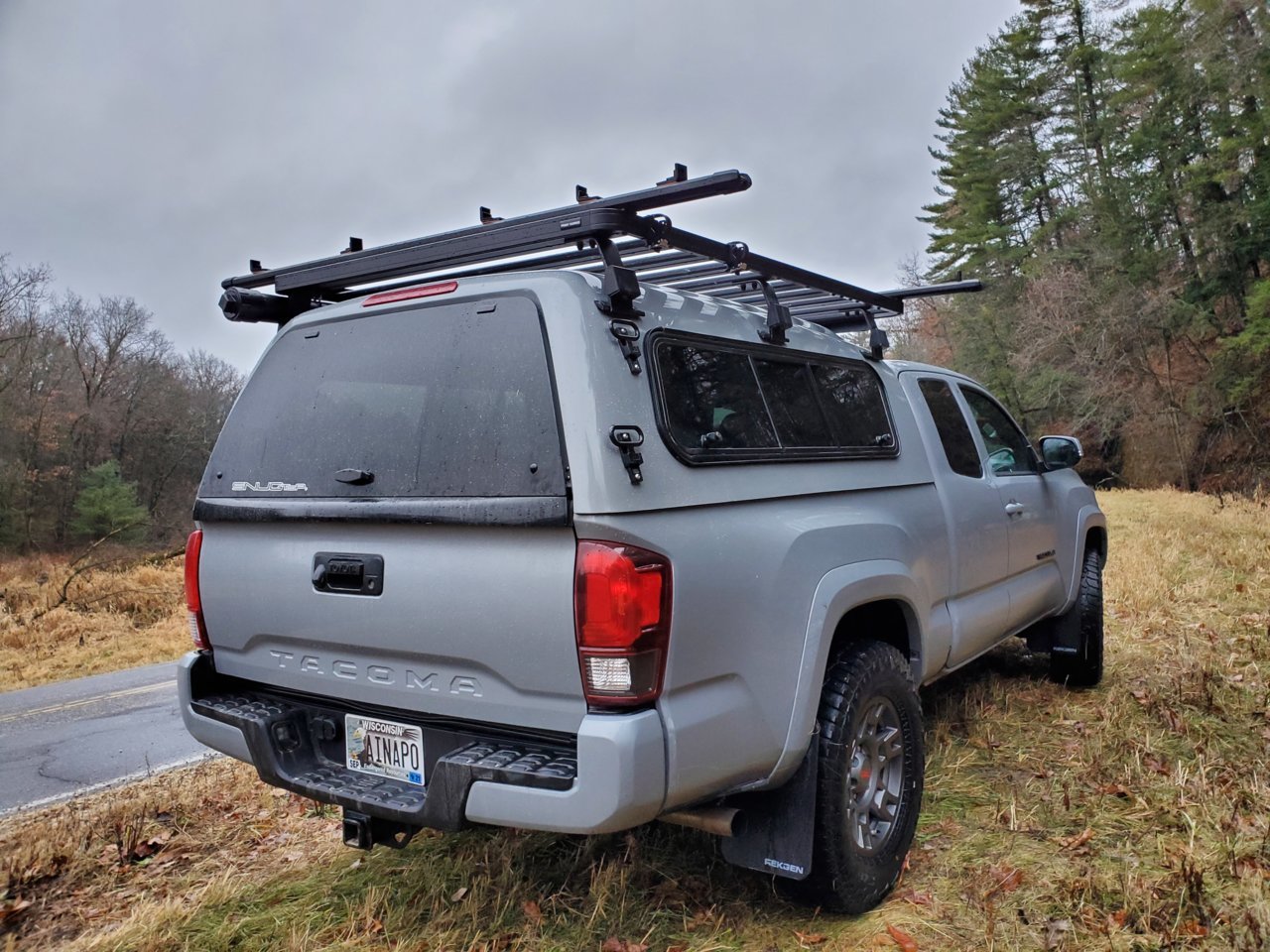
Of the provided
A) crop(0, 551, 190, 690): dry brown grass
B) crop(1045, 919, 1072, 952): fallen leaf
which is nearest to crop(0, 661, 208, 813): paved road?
crop(0, 551, 190, 690): dry brown grass

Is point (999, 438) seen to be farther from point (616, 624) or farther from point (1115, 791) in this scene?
point (616, 624)

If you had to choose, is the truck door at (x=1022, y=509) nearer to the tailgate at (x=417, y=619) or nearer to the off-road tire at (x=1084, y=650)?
the off-road tire at (x=1084, y=650)

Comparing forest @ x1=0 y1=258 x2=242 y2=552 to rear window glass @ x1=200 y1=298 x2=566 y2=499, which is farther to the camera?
forest @ x1=0 y1=258 x2=242 y2=552

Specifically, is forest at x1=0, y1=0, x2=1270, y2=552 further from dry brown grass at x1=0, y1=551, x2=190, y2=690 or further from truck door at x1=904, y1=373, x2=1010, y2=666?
truck door at x1=904, y1=373, x2=1010, y2=666

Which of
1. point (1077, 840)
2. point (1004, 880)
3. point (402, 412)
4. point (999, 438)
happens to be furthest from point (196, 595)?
point (999, 438)

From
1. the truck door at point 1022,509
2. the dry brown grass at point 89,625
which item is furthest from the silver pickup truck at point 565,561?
the dry brown grass at point 89,625

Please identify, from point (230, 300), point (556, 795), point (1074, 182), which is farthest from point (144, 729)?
point (1074, 182)

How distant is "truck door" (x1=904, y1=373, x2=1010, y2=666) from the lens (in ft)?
13.1

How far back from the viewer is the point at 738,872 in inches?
129

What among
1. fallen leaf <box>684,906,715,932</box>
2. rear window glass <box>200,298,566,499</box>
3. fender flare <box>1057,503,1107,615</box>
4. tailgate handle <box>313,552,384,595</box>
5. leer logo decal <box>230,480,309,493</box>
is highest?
rear window glass <box>200,298,566,499</box>

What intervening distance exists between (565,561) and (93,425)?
38.1 meters

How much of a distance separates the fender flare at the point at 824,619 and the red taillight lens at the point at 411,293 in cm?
152

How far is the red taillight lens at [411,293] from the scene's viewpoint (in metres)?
2.92

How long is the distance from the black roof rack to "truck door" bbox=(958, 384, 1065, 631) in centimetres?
105
